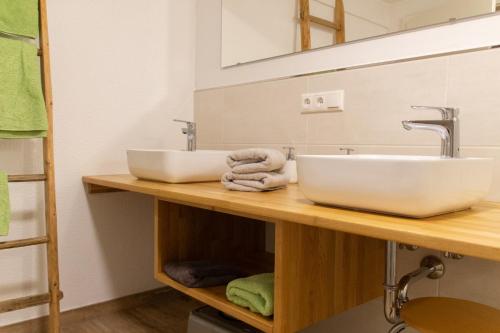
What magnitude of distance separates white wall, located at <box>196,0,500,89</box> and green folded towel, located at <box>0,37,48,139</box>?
838 mm

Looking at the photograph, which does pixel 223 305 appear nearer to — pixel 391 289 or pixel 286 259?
pixel 286 259

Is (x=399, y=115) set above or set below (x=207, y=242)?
above

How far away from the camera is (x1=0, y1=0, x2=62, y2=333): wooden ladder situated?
1.60 meters

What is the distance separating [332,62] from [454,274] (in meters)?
0.85

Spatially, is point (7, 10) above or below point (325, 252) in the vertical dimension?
above

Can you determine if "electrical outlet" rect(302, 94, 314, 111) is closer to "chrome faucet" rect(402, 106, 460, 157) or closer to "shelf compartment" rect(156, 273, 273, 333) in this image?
"chrome faucet" rect(402, 106, 460, 157)

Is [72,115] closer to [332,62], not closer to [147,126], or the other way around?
[147,126]

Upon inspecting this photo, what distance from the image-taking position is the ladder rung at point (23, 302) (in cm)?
155

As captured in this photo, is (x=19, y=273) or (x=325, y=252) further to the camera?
(x=19, y=273)

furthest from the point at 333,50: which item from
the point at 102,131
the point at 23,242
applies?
the point at 23,242

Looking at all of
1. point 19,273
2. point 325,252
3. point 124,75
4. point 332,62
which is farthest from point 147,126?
point 325,252

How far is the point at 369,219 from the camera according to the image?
2.77 feet

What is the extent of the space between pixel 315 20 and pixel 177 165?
0.82 m

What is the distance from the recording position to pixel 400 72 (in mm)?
1352
